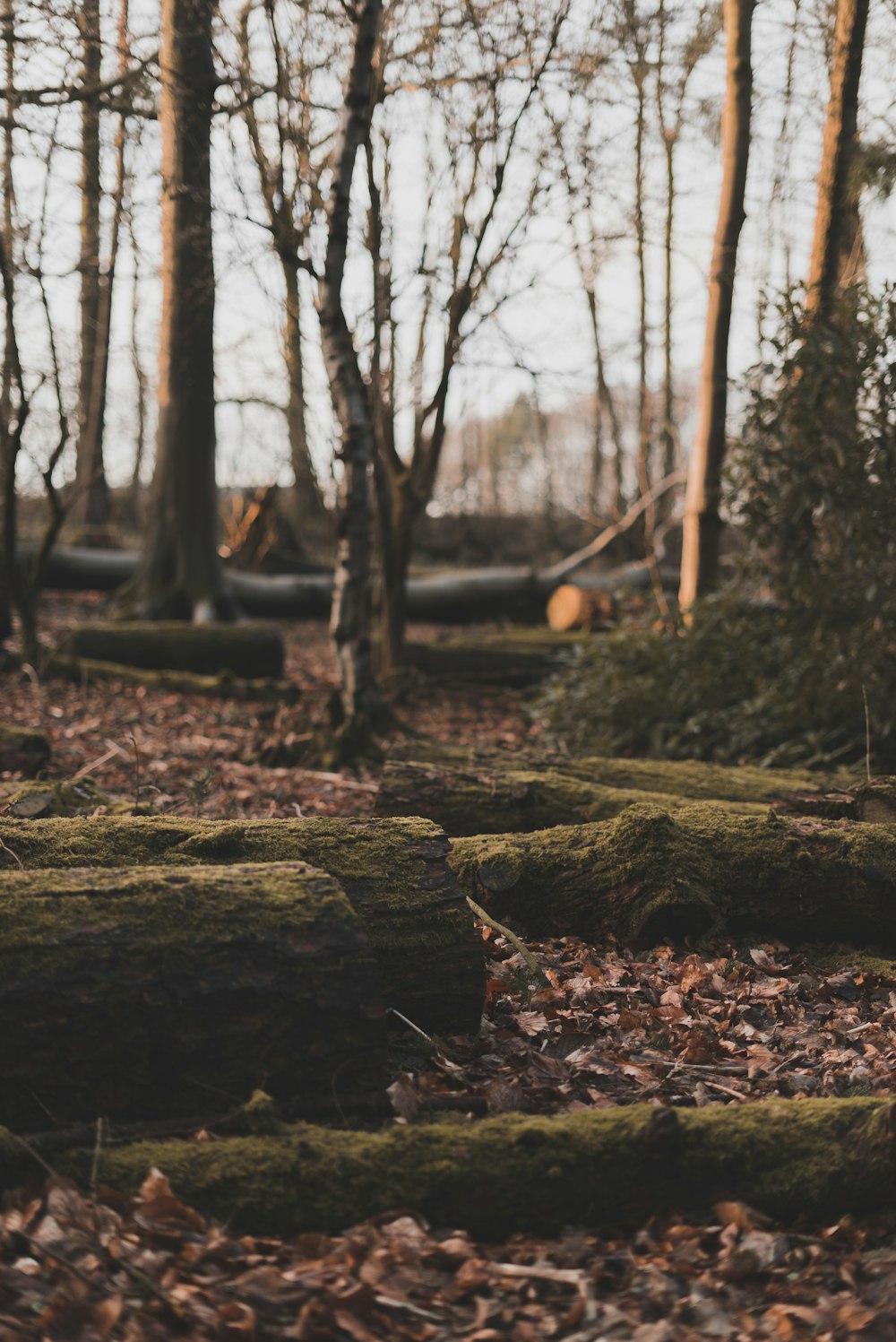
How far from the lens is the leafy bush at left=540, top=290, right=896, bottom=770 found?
25.3 feet

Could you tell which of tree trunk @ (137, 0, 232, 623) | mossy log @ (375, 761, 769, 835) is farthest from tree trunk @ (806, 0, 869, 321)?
mossy log @ (375, 761, 769, 835)

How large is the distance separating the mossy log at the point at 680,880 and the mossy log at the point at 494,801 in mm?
527

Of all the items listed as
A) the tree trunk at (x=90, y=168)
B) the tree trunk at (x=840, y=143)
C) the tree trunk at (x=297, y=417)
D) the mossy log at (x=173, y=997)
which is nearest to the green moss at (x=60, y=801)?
the mossy log at (x=173, y=997)

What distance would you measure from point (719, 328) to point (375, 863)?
807 centimetres

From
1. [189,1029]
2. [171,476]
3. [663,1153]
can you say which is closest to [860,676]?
[663,1153]

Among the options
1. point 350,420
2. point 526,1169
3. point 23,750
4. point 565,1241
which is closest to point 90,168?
point 350,420

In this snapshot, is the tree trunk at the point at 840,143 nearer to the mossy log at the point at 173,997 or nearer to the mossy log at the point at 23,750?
the mossy log at the point at 23,750

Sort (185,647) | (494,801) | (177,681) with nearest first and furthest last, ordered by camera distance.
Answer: (494,801)
(177,681)
(185,647)

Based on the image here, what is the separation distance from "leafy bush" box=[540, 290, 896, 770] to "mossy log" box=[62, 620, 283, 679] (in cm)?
367

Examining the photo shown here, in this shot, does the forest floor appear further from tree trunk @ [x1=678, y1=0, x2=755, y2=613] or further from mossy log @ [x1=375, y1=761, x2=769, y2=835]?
tree trunk @ [x1=678, y1=0, x2=755, y2=613]

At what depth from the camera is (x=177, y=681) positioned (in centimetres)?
1055

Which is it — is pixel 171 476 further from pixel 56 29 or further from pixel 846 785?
pixel 846 785

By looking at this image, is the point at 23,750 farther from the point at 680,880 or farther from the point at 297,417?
the point at 297,417

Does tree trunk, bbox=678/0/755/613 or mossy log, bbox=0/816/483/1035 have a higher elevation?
tree trunk, bbox=678/0/755/613
